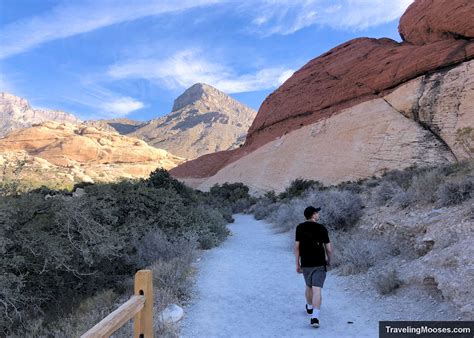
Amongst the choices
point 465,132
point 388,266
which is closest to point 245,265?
point 388,266

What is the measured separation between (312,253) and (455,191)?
16.6 ft

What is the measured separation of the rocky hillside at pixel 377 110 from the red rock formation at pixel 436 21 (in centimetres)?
8

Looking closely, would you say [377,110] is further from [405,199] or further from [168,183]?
[405,199]

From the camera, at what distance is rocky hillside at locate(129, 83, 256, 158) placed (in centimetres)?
11381

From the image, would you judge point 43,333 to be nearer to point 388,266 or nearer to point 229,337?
point 229,337

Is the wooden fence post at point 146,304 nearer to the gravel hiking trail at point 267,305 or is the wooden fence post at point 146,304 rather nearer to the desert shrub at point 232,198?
the gravel hiking trail at point 267,305

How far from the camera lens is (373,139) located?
A: 30.2 metres

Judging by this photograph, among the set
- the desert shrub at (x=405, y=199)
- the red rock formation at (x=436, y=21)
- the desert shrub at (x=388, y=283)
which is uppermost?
the red rock formation at (x=436, y=21)

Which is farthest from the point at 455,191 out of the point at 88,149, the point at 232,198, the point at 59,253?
the point at 88,149

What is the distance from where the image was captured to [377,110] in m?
32.2

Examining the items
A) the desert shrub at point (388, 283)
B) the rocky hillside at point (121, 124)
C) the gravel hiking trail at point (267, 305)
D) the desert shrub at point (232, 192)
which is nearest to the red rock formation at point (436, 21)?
the desert shrub at point (232, 192)

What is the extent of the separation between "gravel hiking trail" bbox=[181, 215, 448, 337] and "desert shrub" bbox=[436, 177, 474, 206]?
3198 mm

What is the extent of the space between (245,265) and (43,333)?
5314 mm

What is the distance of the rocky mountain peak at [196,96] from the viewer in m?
168
